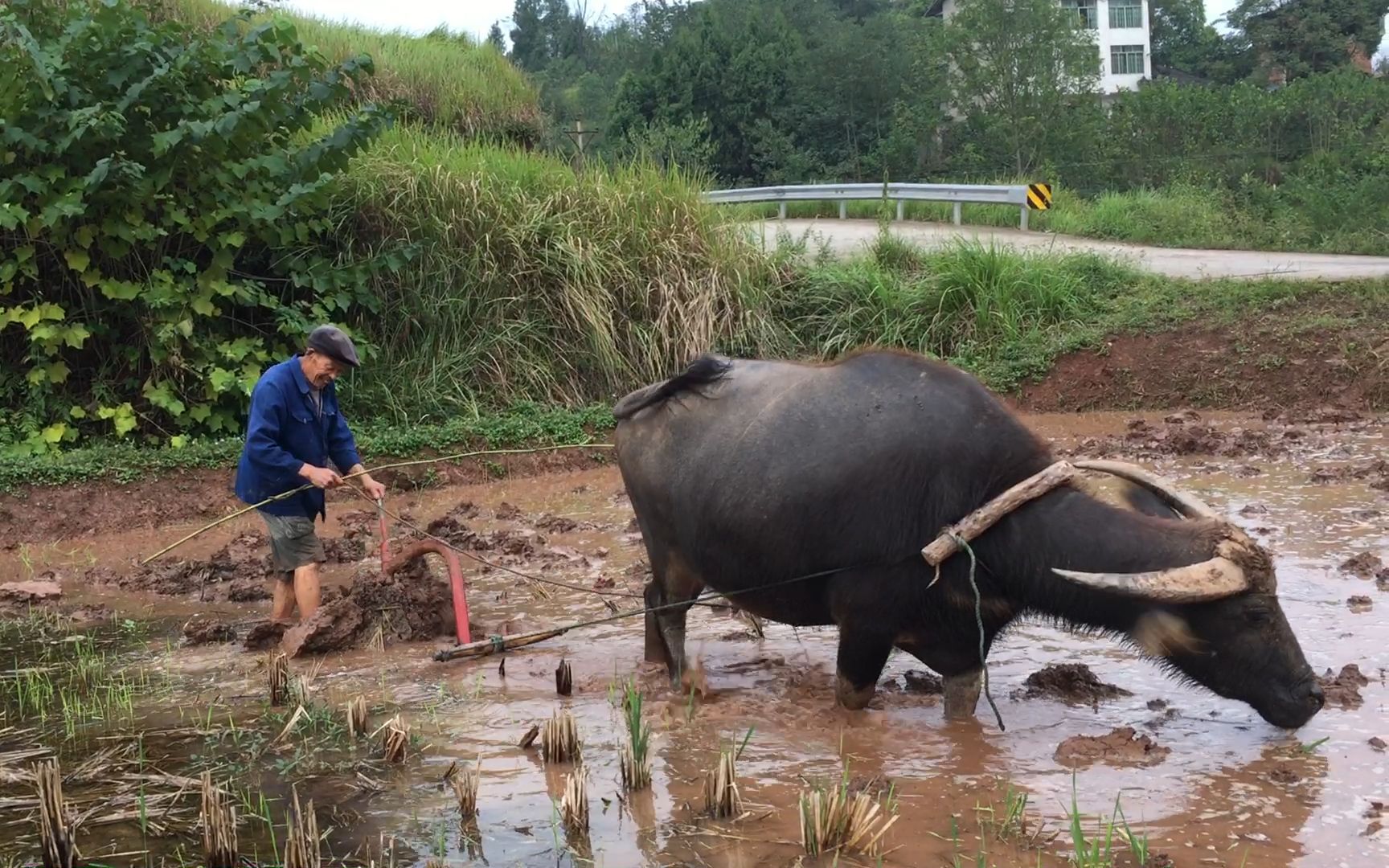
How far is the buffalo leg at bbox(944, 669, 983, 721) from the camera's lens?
5.10 metres

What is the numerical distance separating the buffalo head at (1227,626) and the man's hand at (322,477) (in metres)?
3.44

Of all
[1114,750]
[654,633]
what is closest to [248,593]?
[654,633]

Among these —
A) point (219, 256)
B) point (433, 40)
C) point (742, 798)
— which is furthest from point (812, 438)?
point (433, 40)

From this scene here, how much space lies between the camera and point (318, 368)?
21.1 feet

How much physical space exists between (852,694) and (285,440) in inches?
128

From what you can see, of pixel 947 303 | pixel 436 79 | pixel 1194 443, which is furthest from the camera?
pixel 436 79

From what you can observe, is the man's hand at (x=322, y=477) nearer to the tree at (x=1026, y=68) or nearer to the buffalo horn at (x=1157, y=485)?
the buffalo horn at (x=1157, y=485)

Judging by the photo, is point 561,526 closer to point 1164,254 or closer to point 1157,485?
point 1157,485

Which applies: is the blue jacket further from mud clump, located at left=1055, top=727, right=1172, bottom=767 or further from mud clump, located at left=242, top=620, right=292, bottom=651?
mud clump, located at left=1055, top=727, right=1172, bottom=767

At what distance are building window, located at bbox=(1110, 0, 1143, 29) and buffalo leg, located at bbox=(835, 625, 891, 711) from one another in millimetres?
47226

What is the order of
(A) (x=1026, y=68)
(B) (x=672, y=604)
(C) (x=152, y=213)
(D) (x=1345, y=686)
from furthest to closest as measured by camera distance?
1. (A) (x=1026, y=68)
2. (C) (x=152, y=213)
3. (B) (x=672, y=604)
4. (D) (x=1345, y=686)

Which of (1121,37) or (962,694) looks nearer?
(962,694)

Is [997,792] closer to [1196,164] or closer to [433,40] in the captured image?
[433,40]

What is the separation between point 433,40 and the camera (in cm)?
2105
